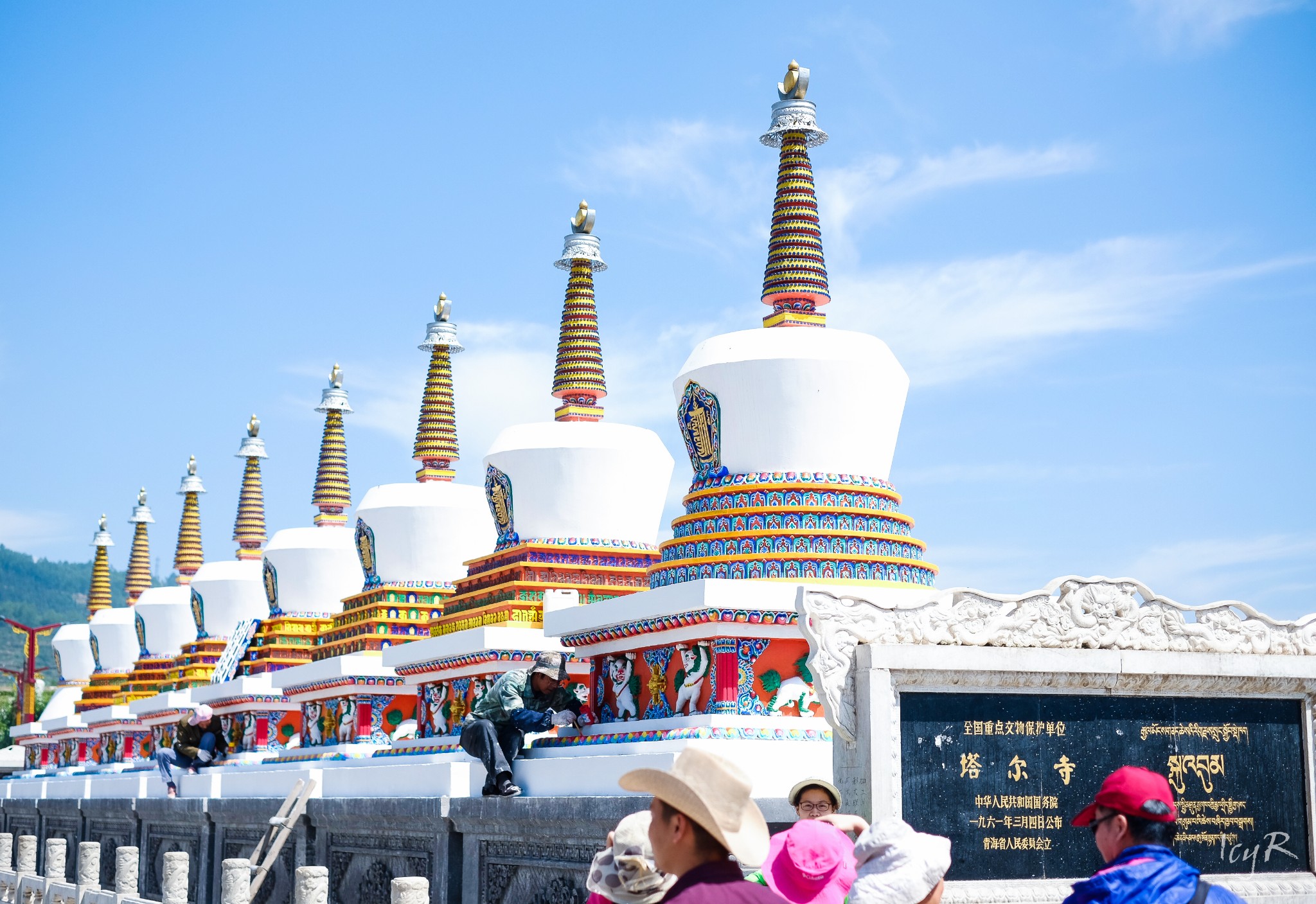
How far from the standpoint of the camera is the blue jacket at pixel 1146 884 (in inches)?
194

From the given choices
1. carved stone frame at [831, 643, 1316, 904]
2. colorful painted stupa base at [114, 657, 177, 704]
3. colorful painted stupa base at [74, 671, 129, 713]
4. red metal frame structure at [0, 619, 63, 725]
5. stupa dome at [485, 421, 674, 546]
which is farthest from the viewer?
red metal frame structure at [0, 619, 63, 725]

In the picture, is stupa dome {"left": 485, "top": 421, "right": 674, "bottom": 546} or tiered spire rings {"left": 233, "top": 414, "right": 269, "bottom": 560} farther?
tiered spire rings {"left": 233, "top": 414, "right": 269, "bottom": 560}

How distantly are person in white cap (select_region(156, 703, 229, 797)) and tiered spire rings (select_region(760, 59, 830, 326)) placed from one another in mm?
12663

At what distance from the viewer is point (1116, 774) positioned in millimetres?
5238

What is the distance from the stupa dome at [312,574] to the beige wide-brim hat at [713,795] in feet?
82.0

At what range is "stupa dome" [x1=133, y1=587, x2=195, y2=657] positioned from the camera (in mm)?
37625

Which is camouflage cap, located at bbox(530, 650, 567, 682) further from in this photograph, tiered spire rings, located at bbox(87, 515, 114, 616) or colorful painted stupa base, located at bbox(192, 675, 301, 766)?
tiered spire rings, located at bbox(87, 515, 114, 616)

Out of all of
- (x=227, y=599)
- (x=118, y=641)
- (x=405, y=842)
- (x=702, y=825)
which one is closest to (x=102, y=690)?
(x=118, y=641)

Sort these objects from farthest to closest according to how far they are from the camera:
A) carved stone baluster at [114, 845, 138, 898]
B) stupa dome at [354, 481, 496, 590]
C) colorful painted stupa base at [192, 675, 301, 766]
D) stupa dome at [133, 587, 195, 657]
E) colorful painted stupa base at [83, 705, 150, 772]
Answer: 1. stupa dome at [133, 587, 195, 657]
2. colorful painted stupa base at [83, 705, 150, 772]
3. colorful painted stupa base at [192, 675, 301, 766]
4. stupa dome at [354, 481, 496, 590]
5. carved stone baluster at [114, 845, 138, 898]

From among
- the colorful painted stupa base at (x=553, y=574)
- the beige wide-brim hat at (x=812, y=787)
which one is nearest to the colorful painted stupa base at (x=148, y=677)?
the colorful painted stupa base at (x=553, y=574)

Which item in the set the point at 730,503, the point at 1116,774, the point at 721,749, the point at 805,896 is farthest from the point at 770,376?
the point at 1116,774

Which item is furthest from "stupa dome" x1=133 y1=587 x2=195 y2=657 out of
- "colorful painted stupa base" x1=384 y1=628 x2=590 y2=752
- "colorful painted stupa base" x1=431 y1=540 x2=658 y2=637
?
"colorful painted stupa base" x1=431 y1=540 x2=658 y2=637

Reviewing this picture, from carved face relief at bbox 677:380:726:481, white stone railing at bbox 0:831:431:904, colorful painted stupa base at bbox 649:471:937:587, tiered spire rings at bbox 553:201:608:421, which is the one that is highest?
tiered spire rings at bbox 553:201:608:421

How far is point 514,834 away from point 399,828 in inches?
102
